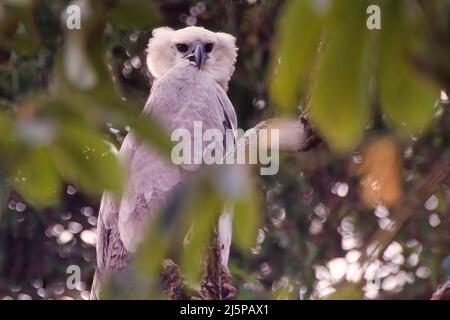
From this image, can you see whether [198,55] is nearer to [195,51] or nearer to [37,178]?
[195,51]

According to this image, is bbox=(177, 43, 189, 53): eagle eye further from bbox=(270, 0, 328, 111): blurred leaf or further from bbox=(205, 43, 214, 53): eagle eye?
bbox=(270, 0, 328, 111): blurred leaf

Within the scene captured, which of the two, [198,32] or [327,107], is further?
[198,32]

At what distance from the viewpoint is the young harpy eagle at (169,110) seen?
1945 mm

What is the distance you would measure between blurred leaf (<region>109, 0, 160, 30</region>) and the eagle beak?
173 cm

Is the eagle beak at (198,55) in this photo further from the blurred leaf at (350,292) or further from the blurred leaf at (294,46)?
the blurred leaf at (294,46)

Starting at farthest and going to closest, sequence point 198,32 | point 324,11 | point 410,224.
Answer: point 410,224
point 198,32
point 324,11

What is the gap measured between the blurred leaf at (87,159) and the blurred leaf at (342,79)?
0.14 metres

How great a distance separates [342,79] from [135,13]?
24cm

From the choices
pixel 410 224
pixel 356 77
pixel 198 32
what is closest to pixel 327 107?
pixel 356 77

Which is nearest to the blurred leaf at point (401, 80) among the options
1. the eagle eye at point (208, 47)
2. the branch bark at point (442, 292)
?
the branch bark at point (442, 292)

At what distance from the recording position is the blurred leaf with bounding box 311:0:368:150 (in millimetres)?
513
